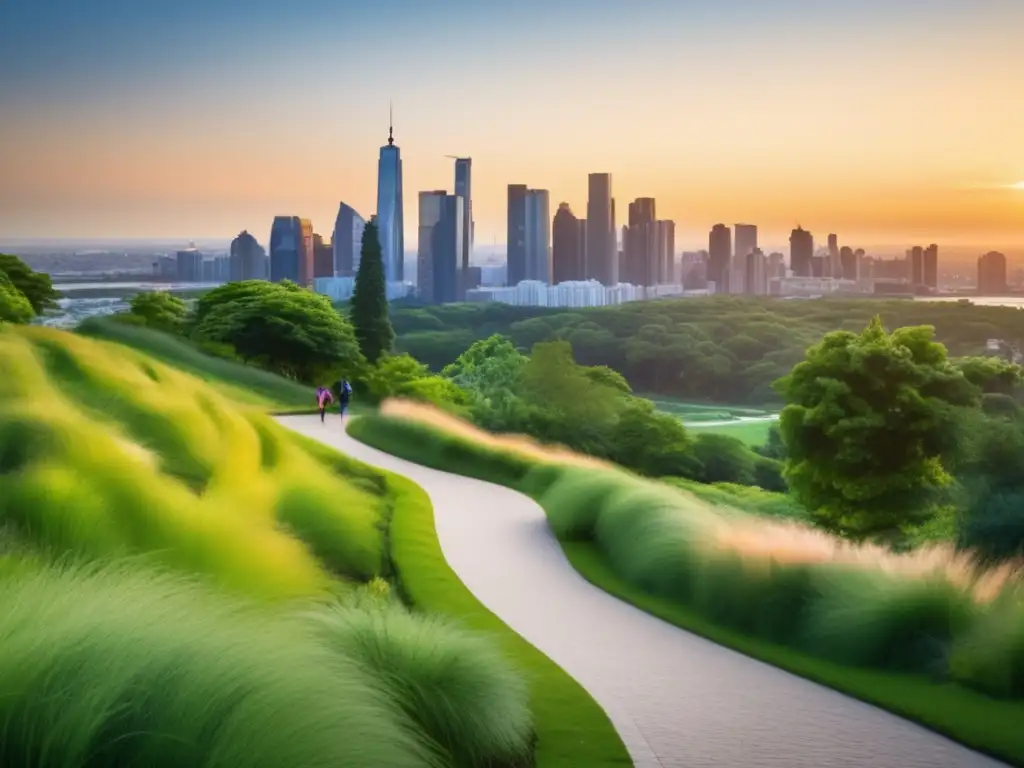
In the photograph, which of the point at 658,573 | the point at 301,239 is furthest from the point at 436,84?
the point at 658,573

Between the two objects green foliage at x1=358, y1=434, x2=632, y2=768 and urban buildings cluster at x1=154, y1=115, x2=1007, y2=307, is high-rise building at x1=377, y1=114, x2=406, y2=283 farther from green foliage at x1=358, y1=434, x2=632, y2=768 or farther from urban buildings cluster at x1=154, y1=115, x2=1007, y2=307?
green foliage at x1=358, y1=434, x2=632, y2=768

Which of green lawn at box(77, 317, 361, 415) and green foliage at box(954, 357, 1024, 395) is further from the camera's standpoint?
green foliage at box(954, 357, 1024, 395)

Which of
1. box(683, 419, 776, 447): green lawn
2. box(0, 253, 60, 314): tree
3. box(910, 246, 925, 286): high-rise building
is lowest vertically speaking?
box(683, 419, 776, 447): green lawn

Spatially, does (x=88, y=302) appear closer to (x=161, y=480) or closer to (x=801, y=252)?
(x=161, y=480)

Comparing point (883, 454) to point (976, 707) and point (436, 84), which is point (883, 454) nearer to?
point (436, 84)

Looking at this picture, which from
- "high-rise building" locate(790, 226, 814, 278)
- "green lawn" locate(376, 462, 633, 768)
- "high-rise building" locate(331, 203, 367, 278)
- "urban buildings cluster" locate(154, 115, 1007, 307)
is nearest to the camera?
"green lawn" locate(376, 462, 633, 768)

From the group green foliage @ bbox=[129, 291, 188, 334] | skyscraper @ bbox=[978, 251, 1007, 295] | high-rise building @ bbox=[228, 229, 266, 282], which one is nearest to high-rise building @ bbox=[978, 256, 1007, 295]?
skyscraper @ bbox=[978, 251, 1007, 295]

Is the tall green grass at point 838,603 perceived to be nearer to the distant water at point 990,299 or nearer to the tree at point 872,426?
the tree at point 872,426

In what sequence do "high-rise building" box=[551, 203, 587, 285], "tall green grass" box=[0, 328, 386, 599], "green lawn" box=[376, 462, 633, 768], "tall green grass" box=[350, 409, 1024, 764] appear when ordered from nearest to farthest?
"green lawn" box=[376, 462, 633, 768] → "tall green grass" box=[350, 409, 1024, 764] → "tall green grass" box=[0, 328, 386, 599] → "high-rise building" box=[551, 203, 587, 285]
